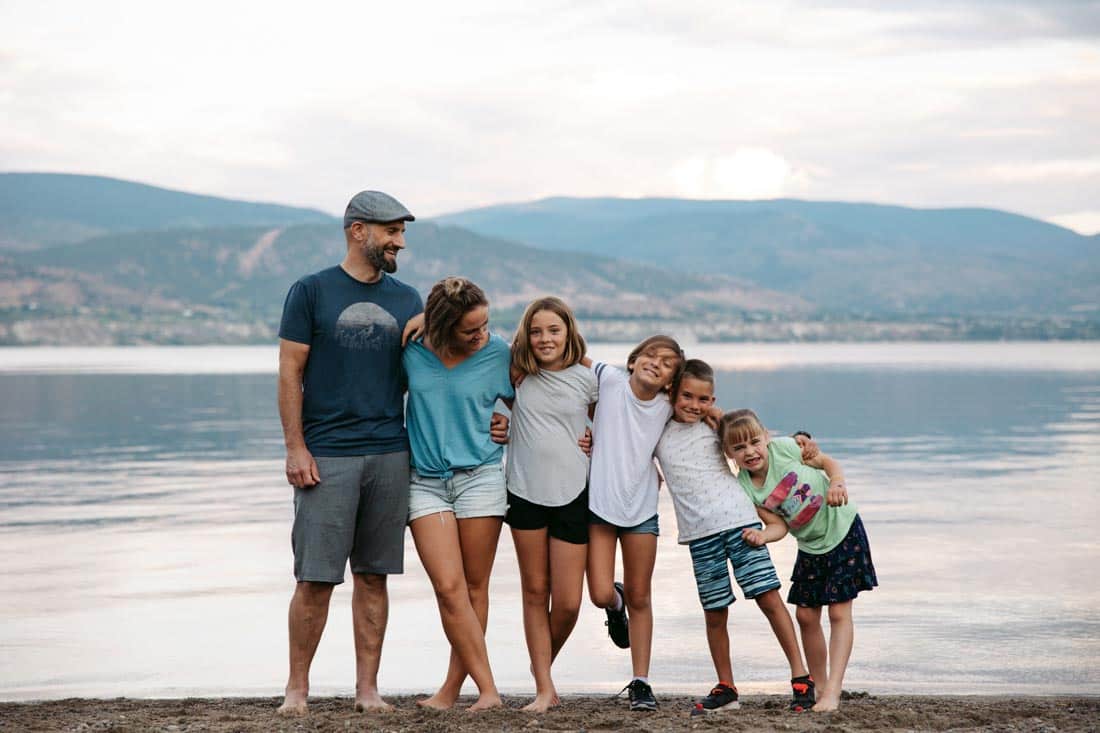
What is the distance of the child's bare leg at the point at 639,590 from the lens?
682cm

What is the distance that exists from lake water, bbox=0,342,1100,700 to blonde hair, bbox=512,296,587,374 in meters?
1.89

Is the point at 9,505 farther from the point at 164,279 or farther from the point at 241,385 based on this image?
the point at 164,279

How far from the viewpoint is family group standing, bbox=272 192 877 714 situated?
6.68m

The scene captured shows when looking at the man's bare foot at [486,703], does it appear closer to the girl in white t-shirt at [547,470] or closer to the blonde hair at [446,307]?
the girl in white t-shirt at [547,470]

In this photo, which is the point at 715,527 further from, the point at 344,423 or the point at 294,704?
the point at 294,704

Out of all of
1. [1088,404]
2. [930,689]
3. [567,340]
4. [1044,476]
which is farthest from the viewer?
[1088,404]

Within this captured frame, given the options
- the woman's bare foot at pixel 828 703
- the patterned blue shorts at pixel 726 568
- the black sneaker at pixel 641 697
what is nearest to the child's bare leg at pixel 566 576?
the black sneaker at pixel 641 697

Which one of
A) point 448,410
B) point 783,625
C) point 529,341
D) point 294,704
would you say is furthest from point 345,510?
point 783,625

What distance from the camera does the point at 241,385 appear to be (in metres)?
46.8

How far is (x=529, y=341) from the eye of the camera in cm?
679

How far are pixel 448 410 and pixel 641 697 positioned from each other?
1599 mm

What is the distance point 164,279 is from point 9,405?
6388 inches

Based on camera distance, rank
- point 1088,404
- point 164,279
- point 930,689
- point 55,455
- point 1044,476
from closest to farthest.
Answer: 1. point 930,689
2. point 1044,476
3. point 55,455
4. point 1088,404
5. point 164,279

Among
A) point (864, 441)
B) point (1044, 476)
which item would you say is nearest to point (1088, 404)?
point (864, 441)
